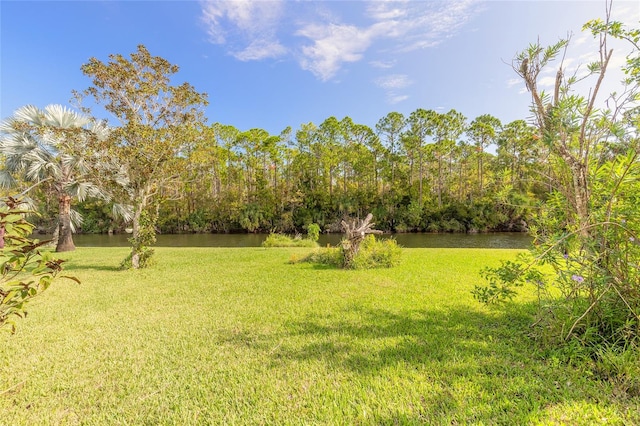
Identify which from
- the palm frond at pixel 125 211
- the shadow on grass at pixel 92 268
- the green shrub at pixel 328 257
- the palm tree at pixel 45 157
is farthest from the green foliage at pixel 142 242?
the green shrub at pixel 328 257

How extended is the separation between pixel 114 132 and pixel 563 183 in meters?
9.47

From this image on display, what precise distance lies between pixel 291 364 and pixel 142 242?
7019mm

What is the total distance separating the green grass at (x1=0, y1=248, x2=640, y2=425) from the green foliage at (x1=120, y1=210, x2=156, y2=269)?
8.97 ft

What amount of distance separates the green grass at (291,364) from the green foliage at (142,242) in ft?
8.97

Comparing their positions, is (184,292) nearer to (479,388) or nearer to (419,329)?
(419,329)

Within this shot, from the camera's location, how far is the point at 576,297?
112 inches

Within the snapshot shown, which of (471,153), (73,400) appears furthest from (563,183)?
(471,153)

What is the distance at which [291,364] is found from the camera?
2754 mm

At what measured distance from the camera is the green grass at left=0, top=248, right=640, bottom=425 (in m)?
2.10

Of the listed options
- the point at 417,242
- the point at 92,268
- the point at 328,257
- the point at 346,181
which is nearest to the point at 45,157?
the point at 92,268

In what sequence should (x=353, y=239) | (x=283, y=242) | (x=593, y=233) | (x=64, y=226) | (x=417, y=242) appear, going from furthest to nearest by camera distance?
(x=417, y=242) → (x=283, y=242) → (x=64, y=226) → (x=353, y=239) → (x=593, y=233)

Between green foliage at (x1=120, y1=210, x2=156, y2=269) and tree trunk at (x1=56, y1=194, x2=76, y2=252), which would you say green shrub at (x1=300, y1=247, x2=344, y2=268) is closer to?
green foliage at (x1=120, y1=210, x2=156, y2=269)

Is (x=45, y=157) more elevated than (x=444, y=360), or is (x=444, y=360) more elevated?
(x=45, y=157)

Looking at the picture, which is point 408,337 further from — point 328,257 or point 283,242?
point 283,242
